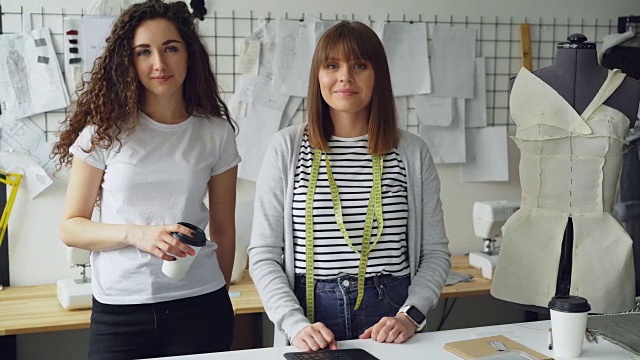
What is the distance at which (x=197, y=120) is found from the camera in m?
1.97

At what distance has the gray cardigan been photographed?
1.87 meters

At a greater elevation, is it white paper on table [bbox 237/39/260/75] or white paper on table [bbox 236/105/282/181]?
white paper on table [bbox 237/39/260/75]

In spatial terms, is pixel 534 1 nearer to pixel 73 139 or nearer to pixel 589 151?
pixel 589 151

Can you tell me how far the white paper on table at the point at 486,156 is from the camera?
3.44 meters

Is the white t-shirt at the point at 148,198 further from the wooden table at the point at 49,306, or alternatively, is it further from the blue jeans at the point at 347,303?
the wooden table at the point at 49,306

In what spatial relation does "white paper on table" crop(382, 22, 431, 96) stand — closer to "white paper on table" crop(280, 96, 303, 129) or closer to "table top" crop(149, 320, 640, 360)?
"white paper on table" crop(280, 96, 303, 129)

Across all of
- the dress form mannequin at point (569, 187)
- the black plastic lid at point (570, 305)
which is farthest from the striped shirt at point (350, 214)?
the dress form mannequin at point (569, 187)

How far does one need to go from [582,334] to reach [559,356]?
70 mm

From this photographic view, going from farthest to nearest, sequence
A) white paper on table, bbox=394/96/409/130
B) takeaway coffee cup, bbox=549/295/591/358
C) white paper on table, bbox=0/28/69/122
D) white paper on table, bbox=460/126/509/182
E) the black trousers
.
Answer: white paper on table, bbox=460/126/509/182 → white paper on table, bbox=394/96/409/130 → white paper on table, bbox=0/28/69/122 → the black trousers → takeaway coffee cup, bbox=549/295/591/358

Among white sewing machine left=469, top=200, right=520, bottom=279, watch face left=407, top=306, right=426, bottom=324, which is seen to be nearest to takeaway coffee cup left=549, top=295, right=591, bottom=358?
watch face left=407, top=306, right=426, bottom=324

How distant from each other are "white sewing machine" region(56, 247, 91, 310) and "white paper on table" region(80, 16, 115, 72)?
0.72 metres

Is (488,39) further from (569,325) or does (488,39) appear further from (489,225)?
(569,325)

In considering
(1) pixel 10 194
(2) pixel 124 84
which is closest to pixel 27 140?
(1) pixel 10 194

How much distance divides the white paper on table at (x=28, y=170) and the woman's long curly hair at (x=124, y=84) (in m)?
0.97
